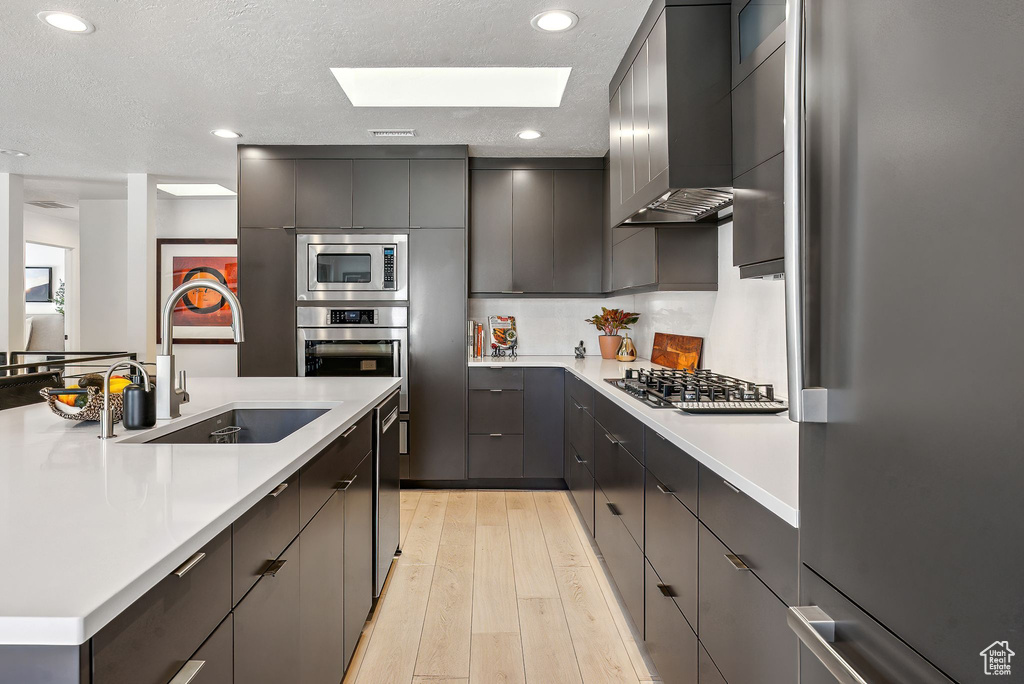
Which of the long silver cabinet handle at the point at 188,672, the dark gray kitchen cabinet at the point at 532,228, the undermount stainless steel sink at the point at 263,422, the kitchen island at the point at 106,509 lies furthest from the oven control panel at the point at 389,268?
the long silver cabinet handle at the point at 188,672

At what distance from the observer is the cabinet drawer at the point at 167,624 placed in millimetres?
693

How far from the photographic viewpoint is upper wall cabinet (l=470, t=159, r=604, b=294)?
4.44 meters

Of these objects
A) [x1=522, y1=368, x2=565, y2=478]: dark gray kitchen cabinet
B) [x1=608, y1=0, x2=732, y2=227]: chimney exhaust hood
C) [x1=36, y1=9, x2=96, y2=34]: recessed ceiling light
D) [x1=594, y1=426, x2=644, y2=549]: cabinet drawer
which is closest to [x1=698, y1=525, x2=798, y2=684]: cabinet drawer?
[x1=594, y1=426, x2=644, y2=549]: cabinet drawer

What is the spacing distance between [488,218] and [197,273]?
3274 mm

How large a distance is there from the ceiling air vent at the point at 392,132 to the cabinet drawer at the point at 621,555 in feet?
7.90

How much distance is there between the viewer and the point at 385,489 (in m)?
2.56

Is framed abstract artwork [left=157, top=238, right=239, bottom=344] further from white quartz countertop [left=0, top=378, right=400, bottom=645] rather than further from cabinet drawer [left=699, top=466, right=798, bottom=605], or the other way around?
cabinet drawer [left=699, top=466, right=798, bottom=605]

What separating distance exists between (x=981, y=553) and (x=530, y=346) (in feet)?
14.1

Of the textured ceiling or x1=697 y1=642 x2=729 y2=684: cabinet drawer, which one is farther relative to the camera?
the textured ceiling

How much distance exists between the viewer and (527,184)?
14.6 ft

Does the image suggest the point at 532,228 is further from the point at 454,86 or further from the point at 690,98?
the point at 690,98

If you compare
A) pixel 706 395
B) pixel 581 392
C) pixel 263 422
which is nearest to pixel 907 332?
pixel 706 395

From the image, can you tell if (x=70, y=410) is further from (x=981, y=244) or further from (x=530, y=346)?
(x=530, y=346)

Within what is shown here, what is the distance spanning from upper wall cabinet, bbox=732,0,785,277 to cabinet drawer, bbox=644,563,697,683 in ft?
3.24
